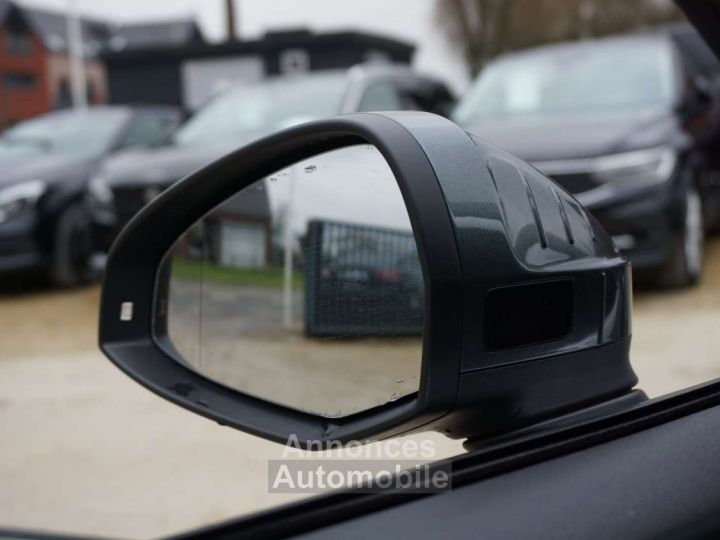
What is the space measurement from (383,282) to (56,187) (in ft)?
19.8

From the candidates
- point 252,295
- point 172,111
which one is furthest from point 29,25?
point 252,295

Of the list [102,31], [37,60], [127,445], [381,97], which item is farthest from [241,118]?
[102,31]

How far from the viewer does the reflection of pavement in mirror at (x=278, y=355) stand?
1.09m

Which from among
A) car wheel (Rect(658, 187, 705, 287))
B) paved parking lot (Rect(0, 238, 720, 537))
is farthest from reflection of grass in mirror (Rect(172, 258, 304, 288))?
car wheel (Rect(658, 187, 705, 287))

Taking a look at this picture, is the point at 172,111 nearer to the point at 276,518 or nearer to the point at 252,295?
the point at 252,295

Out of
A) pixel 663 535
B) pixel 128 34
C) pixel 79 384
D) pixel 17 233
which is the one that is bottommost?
pixel 79 384

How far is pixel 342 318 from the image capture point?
1.02 metres

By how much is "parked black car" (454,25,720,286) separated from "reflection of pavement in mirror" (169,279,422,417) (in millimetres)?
2925

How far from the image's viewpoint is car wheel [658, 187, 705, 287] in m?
5.02

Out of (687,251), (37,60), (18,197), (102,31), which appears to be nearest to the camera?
(687,251)

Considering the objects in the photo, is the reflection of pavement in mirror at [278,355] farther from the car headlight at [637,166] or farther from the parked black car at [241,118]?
the parked black car at [241,118]

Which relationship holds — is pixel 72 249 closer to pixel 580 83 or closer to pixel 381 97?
pixel 381 97

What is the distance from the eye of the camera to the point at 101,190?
599 centimetres

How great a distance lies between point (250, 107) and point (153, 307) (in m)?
5.32
